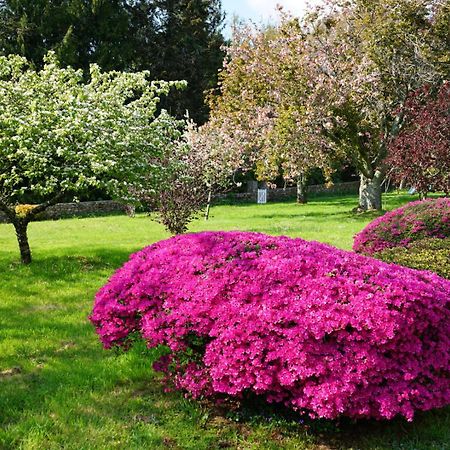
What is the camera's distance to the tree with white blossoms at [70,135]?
9.88 metres

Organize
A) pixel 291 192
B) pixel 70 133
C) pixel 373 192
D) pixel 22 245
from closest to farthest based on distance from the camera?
pixel 70 133, pixel 22 245, pixel 373 192, pixel 291 192

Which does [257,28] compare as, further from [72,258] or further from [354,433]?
[354,433]

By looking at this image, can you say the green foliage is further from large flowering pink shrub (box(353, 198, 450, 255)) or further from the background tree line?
the background tree line

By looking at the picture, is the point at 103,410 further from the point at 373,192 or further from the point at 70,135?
the point at 373,192

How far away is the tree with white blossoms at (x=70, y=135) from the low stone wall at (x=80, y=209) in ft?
47.7

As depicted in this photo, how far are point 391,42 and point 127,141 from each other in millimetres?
14958

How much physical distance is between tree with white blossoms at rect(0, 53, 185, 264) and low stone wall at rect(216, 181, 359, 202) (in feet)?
72.4

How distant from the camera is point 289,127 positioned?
75.4 ft

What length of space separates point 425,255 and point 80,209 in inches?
903

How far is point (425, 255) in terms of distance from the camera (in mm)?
8078

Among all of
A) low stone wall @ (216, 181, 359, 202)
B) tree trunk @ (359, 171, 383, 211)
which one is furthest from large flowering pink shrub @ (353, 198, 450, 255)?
low stone wall @ (216, 181, 359, 202)

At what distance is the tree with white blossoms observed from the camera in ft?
32.4

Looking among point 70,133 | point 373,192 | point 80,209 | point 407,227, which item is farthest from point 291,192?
point 70,133

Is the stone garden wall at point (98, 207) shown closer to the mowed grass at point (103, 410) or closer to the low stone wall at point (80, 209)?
the low stone wall at point (80, 209)
